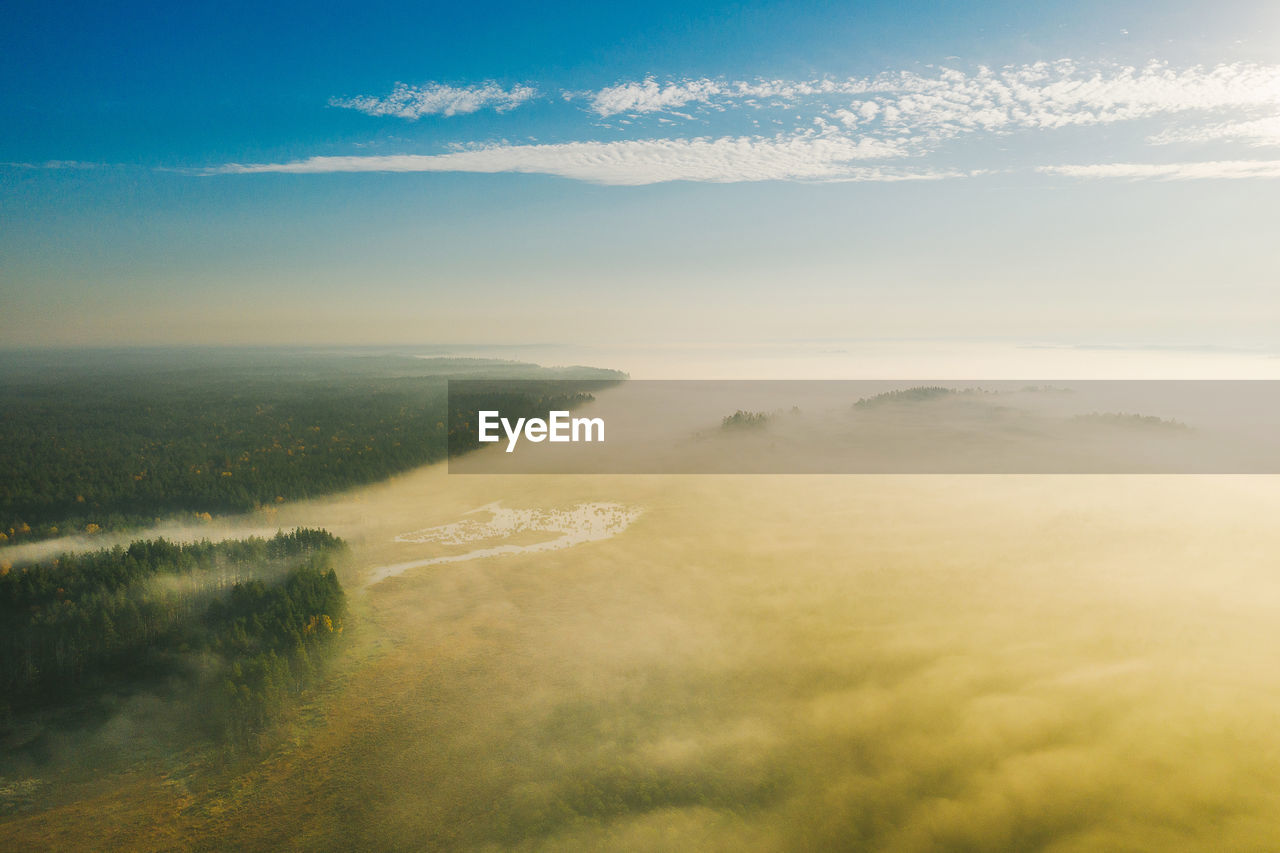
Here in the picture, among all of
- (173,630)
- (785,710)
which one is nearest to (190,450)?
(173,630)

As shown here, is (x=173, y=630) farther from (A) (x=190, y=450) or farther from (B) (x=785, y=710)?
(A) (x=190, y=450)

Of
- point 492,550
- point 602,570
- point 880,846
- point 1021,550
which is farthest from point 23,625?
point 1021,550

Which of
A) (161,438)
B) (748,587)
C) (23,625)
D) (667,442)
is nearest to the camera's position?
(23,625)

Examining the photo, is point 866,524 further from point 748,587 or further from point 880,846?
point 880,846

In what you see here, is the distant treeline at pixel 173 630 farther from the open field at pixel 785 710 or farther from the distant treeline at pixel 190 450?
the distant treeline at pixel 190 450

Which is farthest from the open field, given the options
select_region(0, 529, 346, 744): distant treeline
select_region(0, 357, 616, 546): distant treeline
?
select_region(0, 357, 616, 546): distant treeline

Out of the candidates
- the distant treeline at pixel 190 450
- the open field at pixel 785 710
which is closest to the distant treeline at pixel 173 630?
the open field at pixel 785 710
